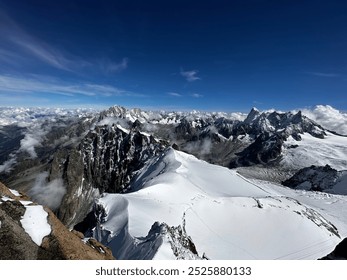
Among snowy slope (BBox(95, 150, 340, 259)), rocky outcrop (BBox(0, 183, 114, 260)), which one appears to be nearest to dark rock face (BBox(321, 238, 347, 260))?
rocky outcrop (BBox(0, 183, 114, 260))

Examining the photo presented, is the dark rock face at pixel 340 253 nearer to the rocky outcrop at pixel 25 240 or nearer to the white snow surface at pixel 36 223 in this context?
the rocky outcrop at pixel 25 240

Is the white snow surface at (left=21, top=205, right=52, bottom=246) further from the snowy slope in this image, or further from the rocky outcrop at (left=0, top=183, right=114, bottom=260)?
the snowy slope

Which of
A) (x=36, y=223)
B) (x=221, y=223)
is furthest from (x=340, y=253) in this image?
(x=221, y=223)

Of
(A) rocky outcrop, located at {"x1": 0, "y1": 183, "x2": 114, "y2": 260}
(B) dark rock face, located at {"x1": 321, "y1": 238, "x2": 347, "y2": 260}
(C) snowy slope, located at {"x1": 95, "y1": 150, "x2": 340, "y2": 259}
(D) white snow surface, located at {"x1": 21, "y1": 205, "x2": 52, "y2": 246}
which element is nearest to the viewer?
(A) rocky outcrop, located at {"x1": 0, "y1": 183, "x2": 114, "y2": 260}

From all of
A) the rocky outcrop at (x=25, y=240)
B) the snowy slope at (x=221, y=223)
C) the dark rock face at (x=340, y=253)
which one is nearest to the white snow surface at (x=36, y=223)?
the rocky outcrop at (x=25, y=240)

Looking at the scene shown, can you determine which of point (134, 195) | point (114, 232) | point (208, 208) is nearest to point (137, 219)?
point (114, 232)

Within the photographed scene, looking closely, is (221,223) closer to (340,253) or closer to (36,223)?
(340,253)

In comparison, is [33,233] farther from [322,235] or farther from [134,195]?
[322,235]
